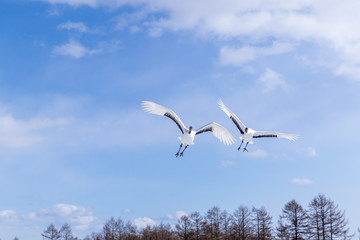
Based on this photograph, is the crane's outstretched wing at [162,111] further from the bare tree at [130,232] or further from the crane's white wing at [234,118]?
the bare tree at [130,232]

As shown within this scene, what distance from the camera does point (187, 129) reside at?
25.7m

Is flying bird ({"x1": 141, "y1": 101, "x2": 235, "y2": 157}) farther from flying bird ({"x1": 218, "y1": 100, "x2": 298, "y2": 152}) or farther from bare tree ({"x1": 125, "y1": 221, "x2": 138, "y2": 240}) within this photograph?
bare tree ({"x1": 125, "y1": 221, "x2": 138, "y2": 240})

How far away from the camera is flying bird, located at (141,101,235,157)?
25.2m

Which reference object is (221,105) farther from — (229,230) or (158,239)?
(158,239)

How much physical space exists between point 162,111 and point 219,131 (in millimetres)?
3741

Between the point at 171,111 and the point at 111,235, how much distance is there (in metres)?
62.5

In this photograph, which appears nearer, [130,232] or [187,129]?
[187,129]

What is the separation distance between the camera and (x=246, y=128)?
2738cm

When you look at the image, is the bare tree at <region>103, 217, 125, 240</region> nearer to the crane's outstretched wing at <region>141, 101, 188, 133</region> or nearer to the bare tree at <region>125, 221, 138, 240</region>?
the bare tree at <region>125, 221, 138, 240</region>

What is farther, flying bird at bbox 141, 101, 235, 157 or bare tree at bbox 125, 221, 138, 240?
bare tree at bbox 125, 221, 138, 240

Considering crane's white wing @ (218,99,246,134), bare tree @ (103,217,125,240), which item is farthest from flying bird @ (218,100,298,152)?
bare tree @ (103,217,125,240)

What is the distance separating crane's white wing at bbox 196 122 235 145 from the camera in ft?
87.2

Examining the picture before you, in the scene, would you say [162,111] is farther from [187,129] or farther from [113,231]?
[113,231]

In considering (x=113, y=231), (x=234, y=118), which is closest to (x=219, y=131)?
(x=234, y=118)
